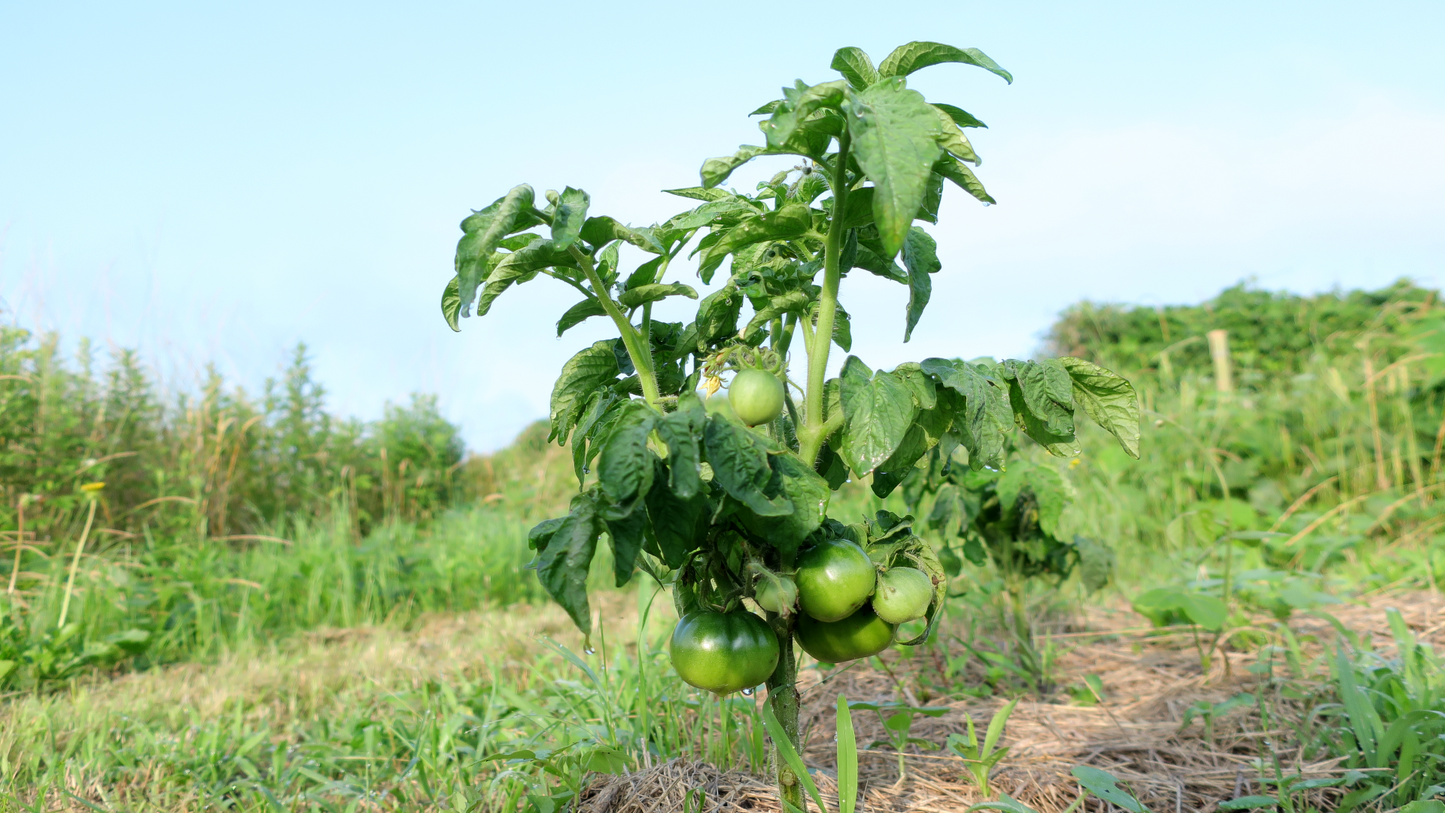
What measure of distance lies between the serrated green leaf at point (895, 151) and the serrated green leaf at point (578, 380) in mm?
481

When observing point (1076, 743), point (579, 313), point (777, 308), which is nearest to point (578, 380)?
point (579, 313)

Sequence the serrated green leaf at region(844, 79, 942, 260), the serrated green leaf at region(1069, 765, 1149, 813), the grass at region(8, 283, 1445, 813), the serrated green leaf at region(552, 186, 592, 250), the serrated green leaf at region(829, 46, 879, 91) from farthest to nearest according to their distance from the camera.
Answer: the grass at region(8, 283, 1445, 813) < the serrated green leaf at region(1069, 765, 1149, 813) < the serrated green leaf at region(829, 46, 879, 91) < the serrated green leaf at region(552, 186, 592, 250) < the serrated green leaf at region(844, 79, 942, 260)

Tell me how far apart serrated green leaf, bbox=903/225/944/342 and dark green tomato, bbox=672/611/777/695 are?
435 millimetres

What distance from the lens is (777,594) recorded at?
99 centimetres

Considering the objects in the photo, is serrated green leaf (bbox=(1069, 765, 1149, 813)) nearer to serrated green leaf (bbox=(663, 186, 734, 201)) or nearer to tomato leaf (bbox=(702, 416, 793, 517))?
tomato leaf (bbox=(702, 416, 793, 517))

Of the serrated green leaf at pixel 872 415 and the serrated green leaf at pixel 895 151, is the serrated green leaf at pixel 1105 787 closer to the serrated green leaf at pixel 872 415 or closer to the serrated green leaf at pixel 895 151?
the serrated green leaf at pixel 872 415

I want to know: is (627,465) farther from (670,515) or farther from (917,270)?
(917,270)

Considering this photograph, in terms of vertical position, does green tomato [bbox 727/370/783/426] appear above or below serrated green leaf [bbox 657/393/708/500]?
above

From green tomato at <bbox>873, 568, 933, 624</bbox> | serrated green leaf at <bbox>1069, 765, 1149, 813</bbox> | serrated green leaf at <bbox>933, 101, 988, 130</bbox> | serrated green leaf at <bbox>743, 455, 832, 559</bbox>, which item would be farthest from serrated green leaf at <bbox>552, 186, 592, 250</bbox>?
serrated green leaf at <bbox>1069, 765, 1149, 813</bbox>

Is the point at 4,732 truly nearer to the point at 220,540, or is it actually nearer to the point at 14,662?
the point at 14,662

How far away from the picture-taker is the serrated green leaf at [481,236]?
0.92 meters

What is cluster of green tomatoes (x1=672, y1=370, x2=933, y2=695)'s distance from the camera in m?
1.00

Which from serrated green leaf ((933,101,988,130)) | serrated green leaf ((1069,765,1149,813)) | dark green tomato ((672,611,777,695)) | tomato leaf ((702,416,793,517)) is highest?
serrated green leaf ((933,101,988,130))

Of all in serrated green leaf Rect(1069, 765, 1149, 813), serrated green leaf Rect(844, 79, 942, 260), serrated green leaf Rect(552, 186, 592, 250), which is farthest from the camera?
serrated green leaf Rect(1069, 765, 1149, 813)
